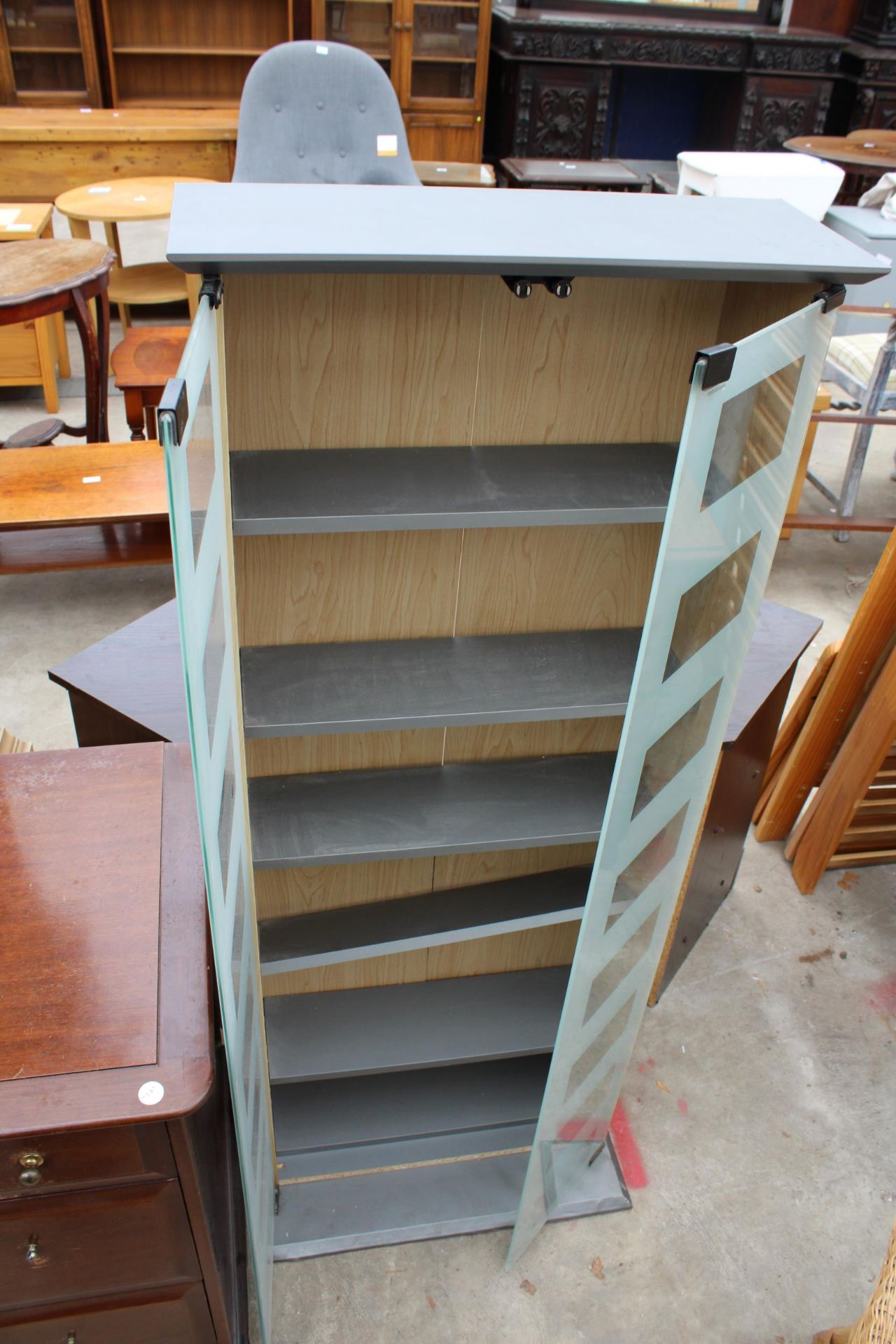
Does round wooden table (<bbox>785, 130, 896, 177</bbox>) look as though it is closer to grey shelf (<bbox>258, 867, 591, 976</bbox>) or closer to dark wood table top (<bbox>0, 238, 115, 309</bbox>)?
dark wood table top (<bbox>0, 238, 115, 309</bbox>)

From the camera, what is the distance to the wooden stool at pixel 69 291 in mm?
3818

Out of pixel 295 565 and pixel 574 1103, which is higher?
pixel 295 565

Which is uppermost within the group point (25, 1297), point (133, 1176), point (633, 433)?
point (633, 433)

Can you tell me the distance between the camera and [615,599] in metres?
1.95

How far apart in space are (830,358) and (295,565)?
3366 mm

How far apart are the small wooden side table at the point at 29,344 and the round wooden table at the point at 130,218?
19 cm

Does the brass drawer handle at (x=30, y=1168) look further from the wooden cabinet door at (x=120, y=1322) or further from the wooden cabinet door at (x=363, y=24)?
the wooden cabinet door at (x=363, y=24)

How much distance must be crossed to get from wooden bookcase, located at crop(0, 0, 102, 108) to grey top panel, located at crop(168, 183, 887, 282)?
5.74m

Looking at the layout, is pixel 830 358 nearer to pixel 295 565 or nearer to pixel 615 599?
pixel 615 599

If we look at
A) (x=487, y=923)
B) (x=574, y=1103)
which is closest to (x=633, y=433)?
(x=487, y=923)

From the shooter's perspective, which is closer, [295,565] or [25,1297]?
[25,1297]

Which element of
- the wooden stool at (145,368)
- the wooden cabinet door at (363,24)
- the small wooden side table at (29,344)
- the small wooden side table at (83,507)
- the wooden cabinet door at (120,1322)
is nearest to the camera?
the wooden cabinet door at (120,1322)

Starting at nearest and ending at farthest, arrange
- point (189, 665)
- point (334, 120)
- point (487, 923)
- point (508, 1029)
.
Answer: point (189, 665), point (487, 923), point (508, 1029), point (334, 120)

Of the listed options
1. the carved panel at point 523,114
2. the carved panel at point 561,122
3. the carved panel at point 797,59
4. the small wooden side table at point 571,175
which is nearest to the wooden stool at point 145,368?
the small wooden side table at point 571,175
